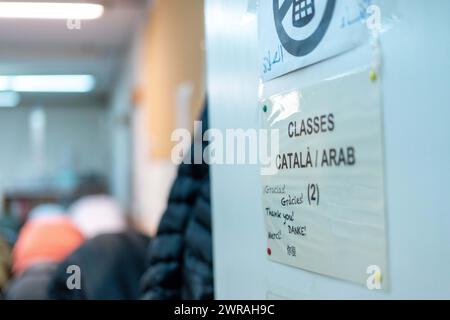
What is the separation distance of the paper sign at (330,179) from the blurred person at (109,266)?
914 millimetres

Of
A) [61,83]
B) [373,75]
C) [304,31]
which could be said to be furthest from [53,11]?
[61,83]

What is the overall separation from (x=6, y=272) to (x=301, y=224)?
1.60 meters

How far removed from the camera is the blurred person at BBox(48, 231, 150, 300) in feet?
4.61

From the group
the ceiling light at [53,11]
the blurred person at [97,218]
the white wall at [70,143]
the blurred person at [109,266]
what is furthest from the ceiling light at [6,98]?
the white wall at [70,143]

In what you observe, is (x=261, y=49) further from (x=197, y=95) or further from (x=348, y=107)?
(x=197, y=95)

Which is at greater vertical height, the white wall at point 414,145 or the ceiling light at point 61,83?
the ceiling light at point 61,83

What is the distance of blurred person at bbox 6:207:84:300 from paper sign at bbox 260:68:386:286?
92 cm

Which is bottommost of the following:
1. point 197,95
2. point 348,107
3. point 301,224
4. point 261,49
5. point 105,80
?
point 301,224

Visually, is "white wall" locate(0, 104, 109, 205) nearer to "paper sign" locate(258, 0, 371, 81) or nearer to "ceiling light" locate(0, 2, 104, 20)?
"ceiling light" locate(0, 2, 104, 20)

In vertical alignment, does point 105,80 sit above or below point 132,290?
above

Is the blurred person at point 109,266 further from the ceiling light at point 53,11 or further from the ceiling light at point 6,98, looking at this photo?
the ceiling light at point 53,11

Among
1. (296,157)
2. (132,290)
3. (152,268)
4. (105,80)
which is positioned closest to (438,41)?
(296,157)

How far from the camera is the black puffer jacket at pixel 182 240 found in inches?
40.4

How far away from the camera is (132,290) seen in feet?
4.85
